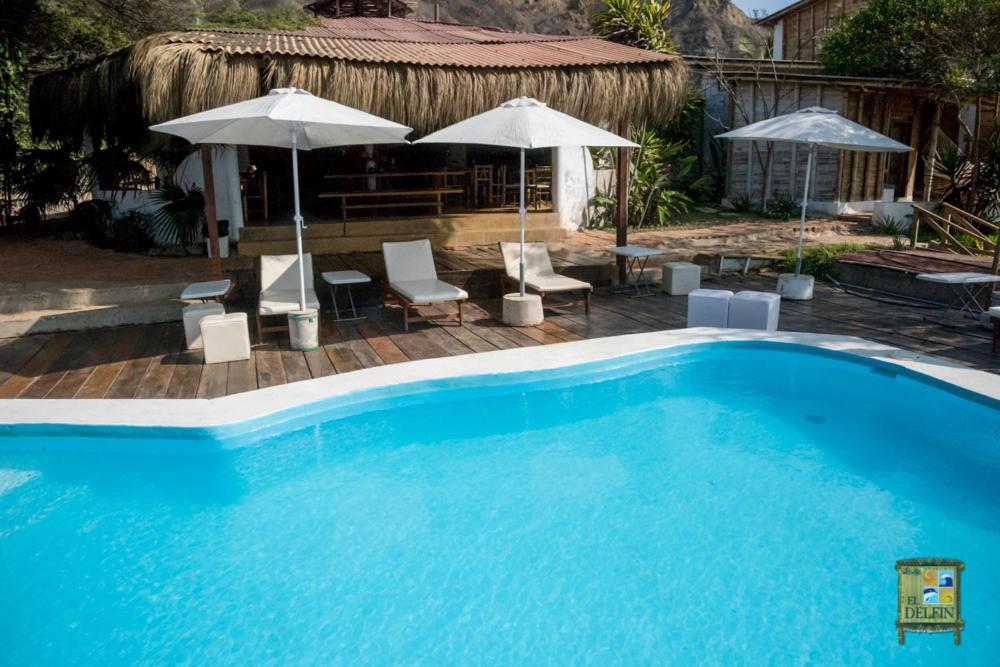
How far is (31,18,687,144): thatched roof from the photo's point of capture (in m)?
7.89

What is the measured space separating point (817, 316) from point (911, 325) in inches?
37.6

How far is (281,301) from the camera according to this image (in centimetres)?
784

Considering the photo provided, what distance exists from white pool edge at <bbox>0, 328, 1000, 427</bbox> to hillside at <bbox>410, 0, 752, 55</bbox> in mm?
36153

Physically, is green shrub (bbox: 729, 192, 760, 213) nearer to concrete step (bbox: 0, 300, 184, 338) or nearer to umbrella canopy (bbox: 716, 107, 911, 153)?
umbrella canopy (bbox: 716, 107, 911, 153)

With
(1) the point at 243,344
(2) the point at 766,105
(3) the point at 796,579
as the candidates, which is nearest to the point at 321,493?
(1) the point at 243,344

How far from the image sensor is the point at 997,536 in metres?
4.76

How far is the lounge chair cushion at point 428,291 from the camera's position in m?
8.01

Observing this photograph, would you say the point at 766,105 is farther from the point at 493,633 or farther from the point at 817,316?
the point at 493,633

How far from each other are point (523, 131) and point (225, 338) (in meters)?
3.49

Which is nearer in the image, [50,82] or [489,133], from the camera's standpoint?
[489,133]

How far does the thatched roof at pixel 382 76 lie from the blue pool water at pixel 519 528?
389 cm

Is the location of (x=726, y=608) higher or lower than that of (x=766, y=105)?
lower

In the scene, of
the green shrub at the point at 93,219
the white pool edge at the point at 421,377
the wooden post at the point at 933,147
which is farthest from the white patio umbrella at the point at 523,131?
the wooden post at the point at 933,147

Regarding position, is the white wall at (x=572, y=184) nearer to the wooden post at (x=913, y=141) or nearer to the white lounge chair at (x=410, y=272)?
the white lounge chair at (x=410, y=272)
